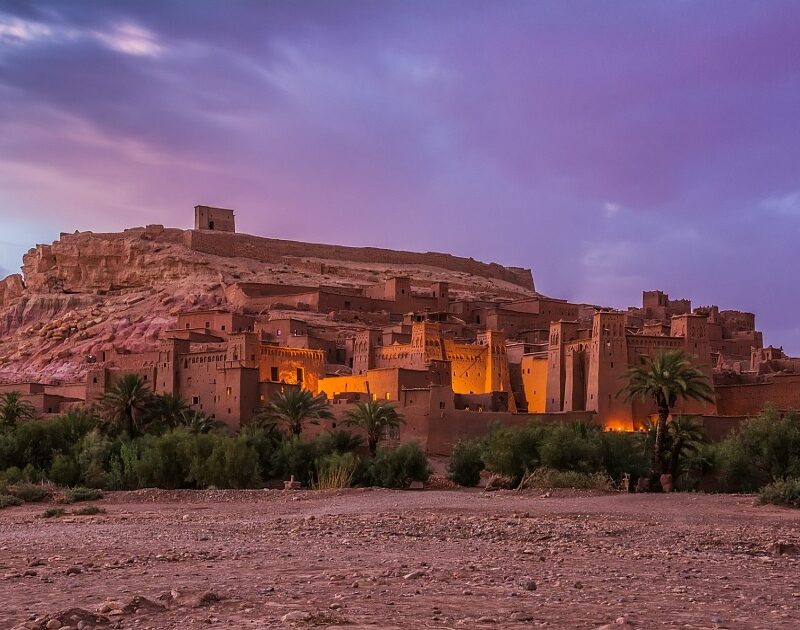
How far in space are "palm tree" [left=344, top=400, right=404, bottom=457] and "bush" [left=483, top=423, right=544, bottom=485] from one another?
222 inches

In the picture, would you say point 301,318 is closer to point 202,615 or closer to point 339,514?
point 339,514

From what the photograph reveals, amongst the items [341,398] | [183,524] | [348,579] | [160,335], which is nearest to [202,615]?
[348,579]

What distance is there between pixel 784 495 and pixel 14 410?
30396 mm

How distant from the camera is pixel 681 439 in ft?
90.7

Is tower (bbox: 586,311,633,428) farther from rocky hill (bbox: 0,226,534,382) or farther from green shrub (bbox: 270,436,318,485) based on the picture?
rocky hill (bbox: 0,226,534,382)

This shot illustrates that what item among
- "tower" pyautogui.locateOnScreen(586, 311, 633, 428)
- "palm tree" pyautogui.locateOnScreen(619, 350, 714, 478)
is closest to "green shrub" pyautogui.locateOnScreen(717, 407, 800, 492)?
"palm tree" pyautogui.locateOnScreen(619, 350, 714, 478)

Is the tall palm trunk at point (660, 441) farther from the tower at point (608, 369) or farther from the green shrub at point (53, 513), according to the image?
the tower at point (608, 369)

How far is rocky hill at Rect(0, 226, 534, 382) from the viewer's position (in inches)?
2425

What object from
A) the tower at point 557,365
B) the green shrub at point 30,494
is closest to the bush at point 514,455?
the green shrub at point 30,494

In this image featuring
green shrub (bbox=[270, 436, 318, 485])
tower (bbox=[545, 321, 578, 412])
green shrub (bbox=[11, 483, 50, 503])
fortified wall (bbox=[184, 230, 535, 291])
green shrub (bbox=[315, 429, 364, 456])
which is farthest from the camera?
fortified wall (bbox=[184, 230, 535, 291])

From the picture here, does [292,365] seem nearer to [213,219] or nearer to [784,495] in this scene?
[784,495]

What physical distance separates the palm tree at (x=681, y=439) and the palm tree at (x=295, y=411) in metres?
12.4

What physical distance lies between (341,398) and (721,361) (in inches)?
767

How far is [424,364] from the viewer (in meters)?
A: 46.5
